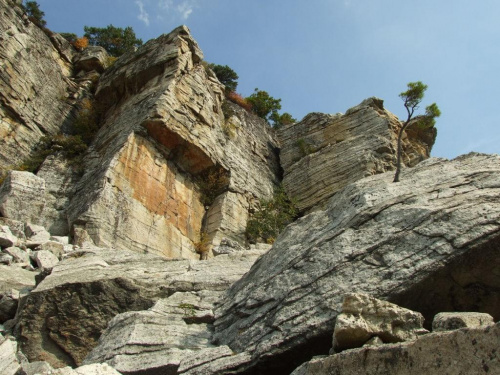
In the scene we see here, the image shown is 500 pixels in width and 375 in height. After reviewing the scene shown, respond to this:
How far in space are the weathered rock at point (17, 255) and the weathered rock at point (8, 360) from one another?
14.6 feet

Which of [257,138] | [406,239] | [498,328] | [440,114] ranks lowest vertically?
[498,328]

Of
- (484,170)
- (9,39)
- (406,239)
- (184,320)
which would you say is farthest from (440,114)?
(9,39)

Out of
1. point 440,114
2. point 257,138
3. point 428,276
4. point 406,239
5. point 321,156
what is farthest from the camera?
point 257,138

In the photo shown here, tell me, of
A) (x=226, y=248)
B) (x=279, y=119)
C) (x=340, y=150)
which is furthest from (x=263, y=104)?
(x=226, y=248)

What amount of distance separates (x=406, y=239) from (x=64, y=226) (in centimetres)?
1255

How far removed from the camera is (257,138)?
27.4m

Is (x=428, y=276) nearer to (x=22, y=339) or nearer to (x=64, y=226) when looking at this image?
(x=22, y=339)

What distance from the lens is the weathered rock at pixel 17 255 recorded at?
11688 mm

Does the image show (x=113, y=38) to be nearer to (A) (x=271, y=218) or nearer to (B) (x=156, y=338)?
(A) (x=271, y=218)

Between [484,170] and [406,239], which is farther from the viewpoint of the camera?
[484,170]

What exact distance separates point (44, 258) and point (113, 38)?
26.5 meters

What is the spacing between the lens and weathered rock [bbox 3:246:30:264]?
11688 mm

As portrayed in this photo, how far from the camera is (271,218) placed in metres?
20.8

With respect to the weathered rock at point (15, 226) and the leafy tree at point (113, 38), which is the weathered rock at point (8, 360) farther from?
the leafy tree at point (113, 38)
